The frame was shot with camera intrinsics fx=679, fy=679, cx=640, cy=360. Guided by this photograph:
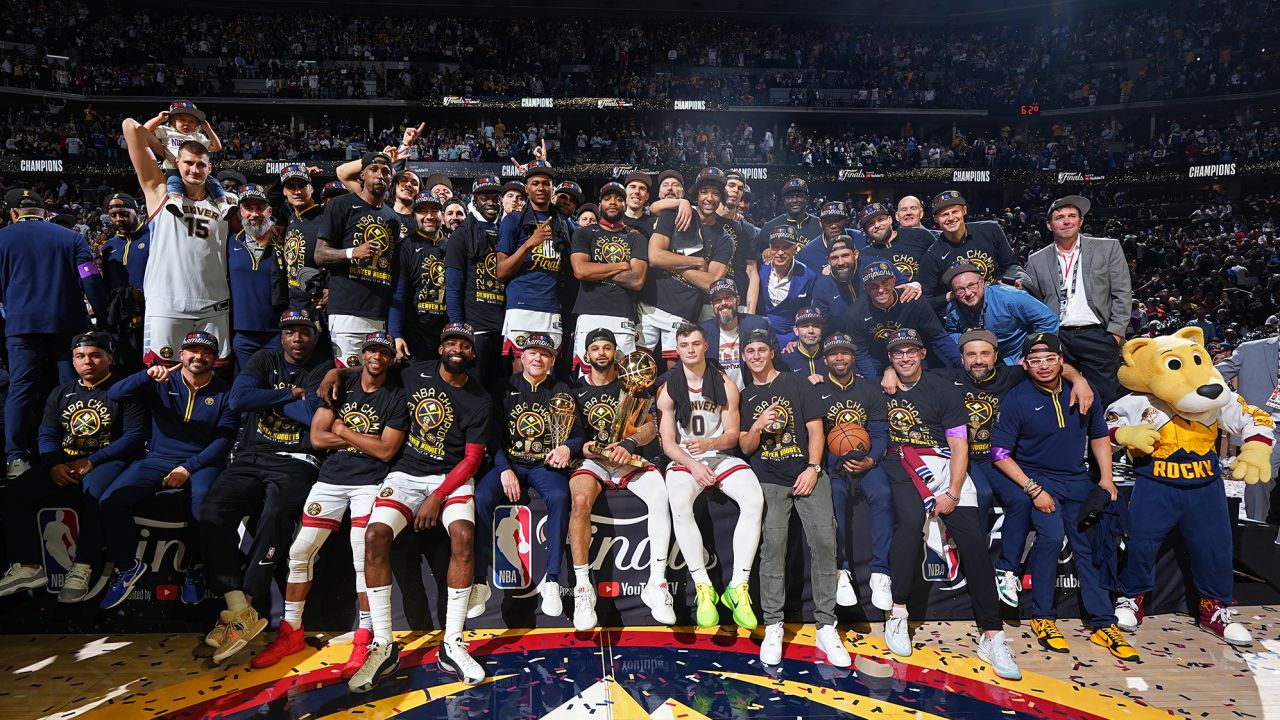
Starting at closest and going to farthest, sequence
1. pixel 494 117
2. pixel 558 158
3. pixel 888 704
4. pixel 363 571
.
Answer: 1. pixel 888 704
2. pixel 363 571
3. pixel 558 158
4. pixel 494 117

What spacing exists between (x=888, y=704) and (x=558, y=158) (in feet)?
74.8

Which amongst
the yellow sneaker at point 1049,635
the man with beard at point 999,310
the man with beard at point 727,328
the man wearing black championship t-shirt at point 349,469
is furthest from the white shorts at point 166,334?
the yellow sneaker at point 1049,635

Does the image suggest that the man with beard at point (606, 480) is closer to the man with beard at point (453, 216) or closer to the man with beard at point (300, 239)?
the man with beard at point (453, 216)

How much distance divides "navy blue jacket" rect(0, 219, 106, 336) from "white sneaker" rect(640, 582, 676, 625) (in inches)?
203

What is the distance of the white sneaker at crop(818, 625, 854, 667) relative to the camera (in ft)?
14.7

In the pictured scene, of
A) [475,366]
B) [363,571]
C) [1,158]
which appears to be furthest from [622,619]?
[1,158]

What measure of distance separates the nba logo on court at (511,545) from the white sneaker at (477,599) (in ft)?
0.29

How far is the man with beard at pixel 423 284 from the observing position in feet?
19.1

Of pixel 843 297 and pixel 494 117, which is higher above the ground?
pixel 494 117

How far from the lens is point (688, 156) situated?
80.4 feet

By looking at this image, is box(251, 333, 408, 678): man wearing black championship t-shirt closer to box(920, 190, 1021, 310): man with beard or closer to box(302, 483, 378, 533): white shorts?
box(302, 483, 378, 533): white shorts

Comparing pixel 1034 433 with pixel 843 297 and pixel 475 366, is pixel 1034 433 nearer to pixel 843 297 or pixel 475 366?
pixel 843 297

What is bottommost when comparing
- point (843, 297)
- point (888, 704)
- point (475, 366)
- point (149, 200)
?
point (888, 704)

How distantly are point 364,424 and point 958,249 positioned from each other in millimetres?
5429
